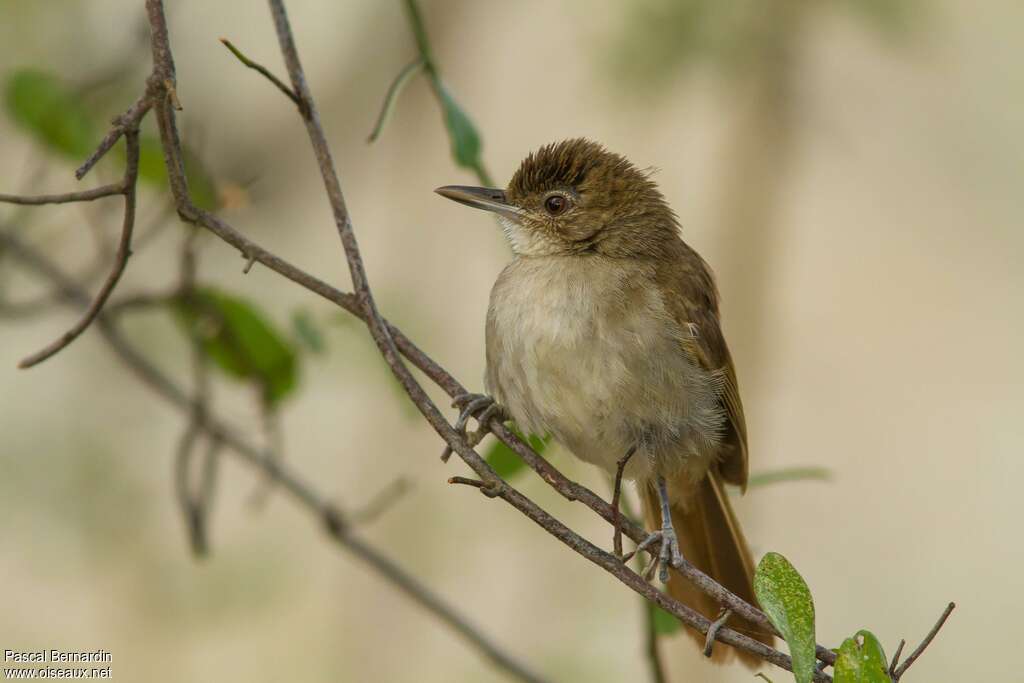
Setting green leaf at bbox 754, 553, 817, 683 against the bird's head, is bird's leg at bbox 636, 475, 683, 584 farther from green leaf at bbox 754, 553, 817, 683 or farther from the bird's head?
the bird's head

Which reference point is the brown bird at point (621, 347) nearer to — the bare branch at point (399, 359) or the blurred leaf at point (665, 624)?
the blurred leaf at point (665, 624)

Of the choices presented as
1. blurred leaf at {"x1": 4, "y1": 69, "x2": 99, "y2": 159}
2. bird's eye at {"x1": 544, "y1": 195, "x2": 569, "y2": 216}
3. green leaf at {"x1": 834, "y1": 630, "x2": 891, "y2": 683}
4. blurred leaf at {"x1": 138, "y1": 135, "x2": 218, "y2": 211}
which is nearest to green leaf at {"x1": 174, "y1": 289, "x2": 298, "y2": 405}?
blurred leaf at {"x1": 138, "y1": 135, "x2": 218, "y2": 211}

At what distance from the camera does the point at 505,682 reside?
18.0 ft

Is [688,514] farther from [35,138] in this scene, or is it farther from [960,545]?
[960,545]

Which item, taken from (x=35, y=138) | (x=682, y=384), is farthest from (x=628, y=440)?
(x=35, y=138)

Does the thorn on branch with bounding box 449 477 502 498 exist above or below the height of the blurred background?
below

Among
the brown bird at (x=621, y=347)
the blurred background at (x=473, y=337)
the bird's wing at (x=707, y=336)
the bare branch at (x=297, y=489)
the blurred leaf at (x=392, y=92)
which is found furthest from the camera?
the blurred background at (x=473, y=337)

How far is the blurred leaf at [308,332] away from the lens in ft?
11.2

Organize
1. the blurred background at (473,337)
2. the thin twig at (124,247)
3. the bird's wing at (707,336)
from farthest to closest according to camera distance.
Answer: the blurred background at (473,337)
the bird's wing at (707,336)
the thin twig at (124,247)

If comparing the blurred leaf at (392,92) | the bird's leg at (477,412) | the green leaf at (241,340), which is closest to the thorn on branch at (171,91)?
the blurred leaf at (392,92)

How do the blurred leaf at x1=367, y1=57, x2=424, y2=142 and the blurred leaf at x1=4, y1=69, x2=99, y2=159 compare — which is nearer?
the blurred leaf at x1=367, y1=57, x2=424, y2=142

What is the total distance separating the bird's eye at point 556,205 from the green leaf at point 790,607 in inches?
73.0

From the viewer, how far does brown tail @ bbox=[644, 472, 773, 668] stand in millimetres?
3781

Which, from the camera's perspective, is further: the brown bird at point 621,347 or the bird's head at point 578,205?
the bird's head at point 578,205
